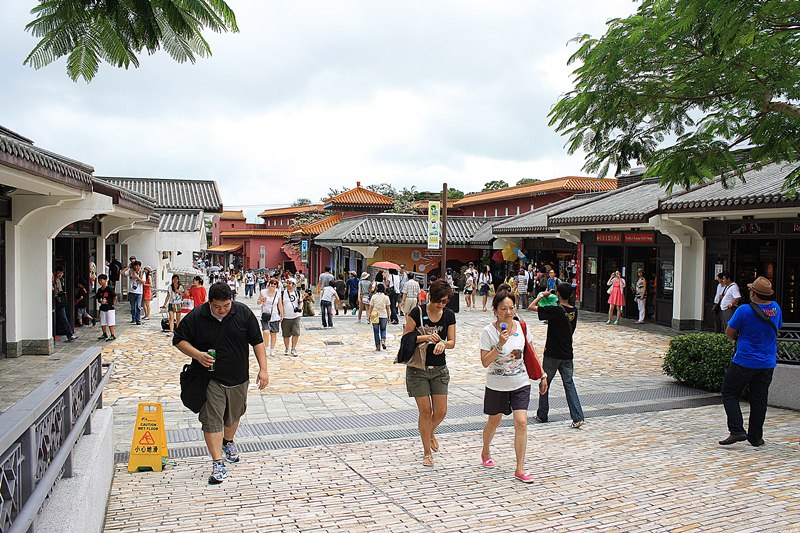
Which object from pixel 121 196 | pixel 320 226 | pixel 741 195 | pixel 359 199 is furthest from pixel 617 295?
pixel 359 199

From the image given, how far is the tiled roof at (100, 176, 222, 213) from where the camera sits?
3381cm

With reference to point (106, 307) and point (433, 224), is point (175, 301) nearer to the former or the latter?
point (106, 307)

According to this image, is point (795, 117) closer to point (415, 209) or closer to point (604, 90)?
point (604, 90)

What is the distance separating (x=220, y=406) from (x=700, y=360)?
7433mm

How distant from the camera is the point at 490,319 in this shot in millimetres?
20516

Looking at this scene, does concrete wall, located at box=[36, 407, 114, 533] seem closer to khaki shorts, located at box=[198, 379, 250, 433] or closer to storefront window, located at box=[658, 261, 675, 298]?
khaki shorts, located at box=[198, 379, 250, 433]

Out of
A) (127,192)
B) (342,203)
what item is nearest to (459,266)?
(342,203)

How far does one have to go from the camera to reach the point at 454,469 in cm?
597

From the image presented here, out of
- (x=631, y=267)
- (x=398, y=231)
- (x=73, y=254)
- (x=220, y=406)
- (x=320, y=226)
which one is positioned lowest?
(x=220, y=406)

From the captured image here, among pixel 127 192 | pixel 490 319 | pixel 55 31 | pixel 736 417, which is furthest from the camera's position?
pixel 490 319

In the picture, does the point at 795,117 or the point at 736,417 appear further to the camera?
the point at 795,117

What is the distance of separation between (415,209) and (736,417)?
39189mm

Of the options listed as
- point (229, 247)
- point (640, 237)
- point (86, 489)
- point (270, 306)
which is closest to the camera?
point (86, 489)

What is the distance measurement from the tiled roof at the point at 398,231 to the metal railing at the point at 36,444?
86.0 ft
